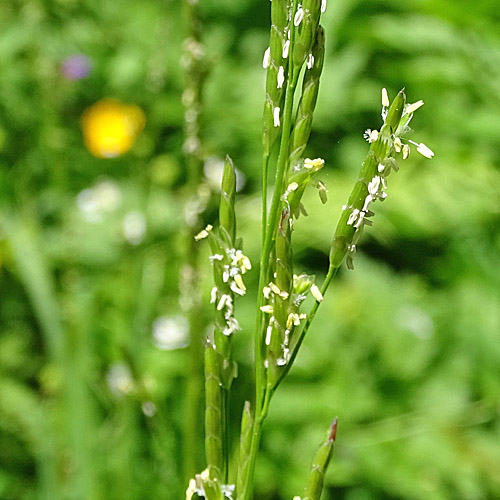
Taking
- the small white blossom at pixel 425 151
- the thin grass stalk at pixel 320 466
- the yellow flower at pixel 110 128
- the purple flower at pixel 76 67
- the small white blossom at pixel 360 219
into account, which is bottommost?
the thin grass stalk at pixel 320 466

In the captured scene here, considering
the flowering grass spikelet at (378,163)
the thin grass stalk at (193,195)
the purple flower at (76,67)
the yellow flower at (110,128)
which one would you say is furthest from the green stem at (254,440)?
the purple flower at (76,67)

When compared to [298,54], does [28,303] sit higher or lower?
higher

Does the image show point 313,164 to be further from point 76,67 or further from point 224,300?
point 76,67

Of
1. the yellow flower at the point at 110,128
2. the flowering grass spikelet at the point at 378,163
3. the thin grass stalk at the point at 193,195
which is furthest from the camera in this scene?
the yellow flower at the point at 110,128

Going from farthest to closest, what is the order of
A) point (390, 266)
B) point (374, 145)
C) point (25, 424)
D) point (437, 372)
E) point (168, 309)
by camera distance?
point (390, 266) < point (168, 309) < point (437, 372) < point (25, 424) < point (374, 145)

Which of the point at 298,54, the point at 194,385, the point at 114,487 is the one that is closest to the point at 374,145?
the point at 298,54

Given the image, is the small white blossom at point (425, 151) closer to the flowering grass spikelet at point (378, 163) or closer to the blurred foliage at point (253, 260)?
the flowering grass spikelet at point (378, 163)

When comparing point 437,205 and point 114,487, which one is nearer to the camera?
point 114,487

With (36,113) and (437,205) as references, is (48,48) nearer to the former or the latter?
(36,113)
